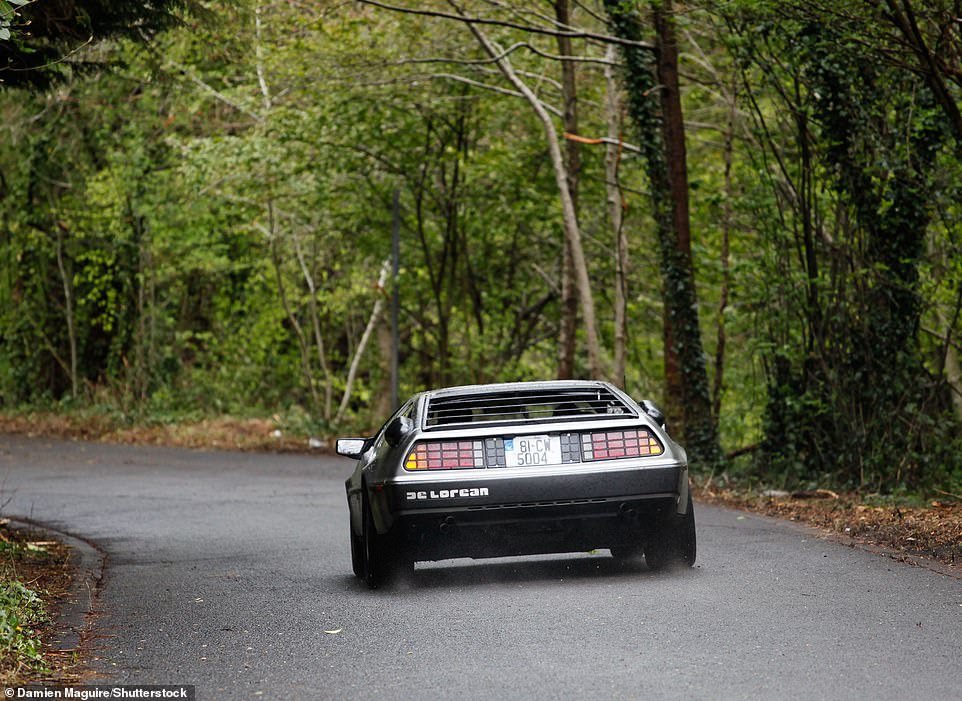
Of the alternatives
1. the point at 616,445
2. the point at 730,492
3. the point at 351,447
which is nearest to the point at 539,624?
the point at 616,445

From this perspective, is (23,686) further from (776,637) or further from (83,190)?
(83,190)

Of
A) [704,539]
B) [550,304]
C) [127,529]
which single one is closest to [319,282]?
[550,304]

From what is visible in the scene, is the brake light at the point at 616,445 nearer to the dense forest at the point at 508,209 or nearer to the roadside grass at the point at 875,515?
the roadside grass at the point at 875,515

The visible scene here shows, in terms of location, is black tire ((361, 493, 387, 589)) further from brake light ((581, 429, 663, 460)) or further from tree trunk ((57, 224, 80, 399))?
tree trunk ((57, 224, 80, 399))

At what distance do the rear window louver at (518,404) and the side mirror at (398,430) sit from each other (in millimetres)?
139

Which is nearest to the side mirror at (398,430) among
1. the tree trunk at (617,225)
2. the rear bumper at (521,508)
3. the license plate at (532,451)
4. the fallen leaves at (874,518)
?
the rear bumper at (521,508)

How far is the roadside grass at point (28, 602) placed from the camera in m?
6.91

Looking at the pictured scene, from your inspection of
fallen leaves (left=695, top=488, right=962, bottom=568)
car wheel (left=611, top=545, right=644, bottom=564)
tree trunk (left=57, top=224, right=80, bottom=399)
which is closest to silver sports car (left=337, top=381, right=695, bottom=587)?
car wheel (left=611, top=545, right=644, bottom=564)

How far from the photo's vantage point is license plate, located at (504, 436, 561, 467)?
32.0ft

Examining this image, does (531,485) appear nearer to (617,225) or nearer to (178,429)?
(617,225)

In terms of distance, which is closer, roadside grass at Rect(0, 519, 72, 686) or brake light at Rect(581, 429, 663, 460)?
roadside grass at Rect(0, 519, 72, 686)

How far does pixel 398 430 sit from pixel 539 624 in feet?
7.38

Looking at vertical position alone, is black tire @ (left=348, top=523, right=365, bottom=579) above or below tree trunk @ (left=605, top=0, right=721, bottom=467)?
below

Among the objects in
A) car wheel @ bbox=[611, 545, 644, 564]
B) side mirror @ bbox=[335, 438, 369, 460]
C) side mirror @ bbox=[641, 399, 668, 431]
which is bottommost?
car wheel @ bbox=[611, 545, 644, 564]
